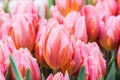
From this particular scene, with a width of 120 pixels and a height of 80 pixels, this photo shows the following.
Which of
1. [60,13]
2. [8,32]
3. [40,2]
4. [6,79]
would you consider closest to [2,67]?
[6,79]

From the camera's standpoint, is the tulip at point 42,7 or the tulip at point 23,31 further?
the tulip at point 42,7

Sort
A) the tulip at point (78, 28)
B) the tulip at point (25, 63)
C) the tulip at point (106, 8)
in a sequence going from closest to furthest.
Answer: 1. the tulip at point (25, 63)
2. the tulip at point (78, 28)
3. the tulip at point (106, 8)

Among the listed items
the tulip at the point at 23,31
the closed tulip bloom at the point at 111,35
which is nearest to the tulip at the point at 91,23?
the closed tulip bloom at the point at 111,35

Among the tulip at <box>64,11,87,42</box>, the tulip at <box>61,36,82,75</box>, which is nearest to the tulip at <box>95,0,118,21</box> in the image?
the tulip at <box>64,11,87,42</box>

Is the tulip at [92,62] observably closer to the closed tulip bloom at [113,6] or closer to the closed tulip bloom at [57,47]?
the closed tulip bloom at [57,47]

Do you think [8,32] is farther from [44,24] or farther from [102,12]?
[102,12]

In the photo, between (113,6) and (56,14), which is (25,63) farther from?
(113,6)
